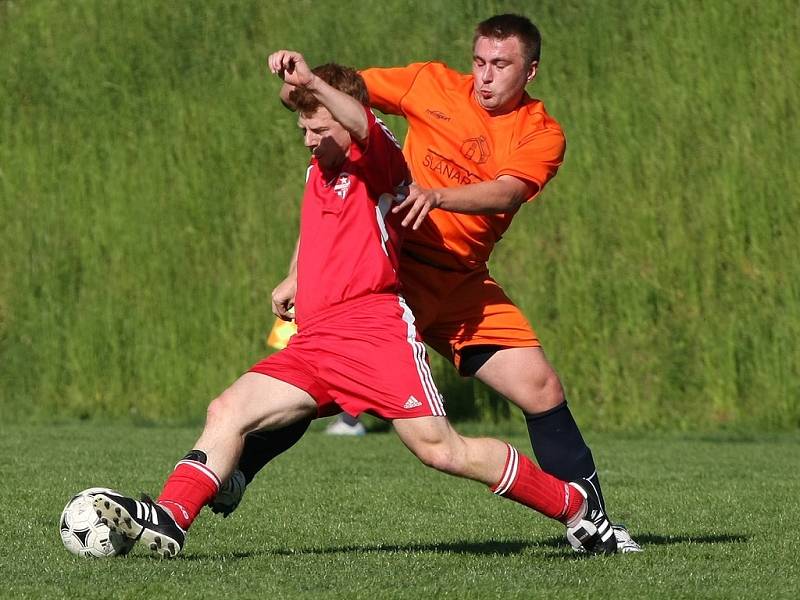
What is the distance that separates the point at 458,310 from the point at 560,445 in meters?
0.64

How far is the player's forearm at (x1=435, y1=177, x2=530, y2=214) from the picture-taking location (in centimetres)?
508

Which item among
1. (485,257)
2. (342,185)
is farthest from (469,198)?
(485,257)

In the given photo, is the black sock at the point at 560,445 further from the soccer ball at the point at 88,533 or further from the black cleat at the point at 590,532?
the soccer ball at the point at 88,533

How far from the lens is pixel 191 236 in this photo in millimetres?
12891

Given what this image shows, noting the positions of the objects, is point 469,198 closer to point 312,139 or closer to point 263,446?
point 312,139

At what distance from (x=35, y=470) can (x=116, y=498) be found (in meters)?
3.33

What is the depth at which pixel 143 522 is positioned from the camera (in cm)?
492

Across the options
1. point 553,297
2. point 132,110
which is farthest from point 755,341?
point 132,110

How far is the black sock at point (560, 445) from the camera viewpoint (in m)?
5.79

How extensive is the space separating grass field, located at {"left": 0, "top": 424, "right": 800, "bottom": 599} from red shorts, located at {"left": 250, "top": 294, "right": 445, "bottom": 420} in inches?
21.8

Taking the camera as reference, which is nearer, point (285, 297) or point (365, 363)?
point (365, 363)

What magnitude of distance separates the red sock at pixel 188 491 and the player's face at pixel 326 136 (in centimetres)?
113

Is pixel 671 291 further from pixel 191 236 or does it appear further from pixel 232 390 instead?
pixel 232 390

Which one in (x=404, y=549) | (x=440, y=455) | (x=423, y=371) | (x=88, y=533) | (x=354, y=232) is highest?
(x=354, y=232)
